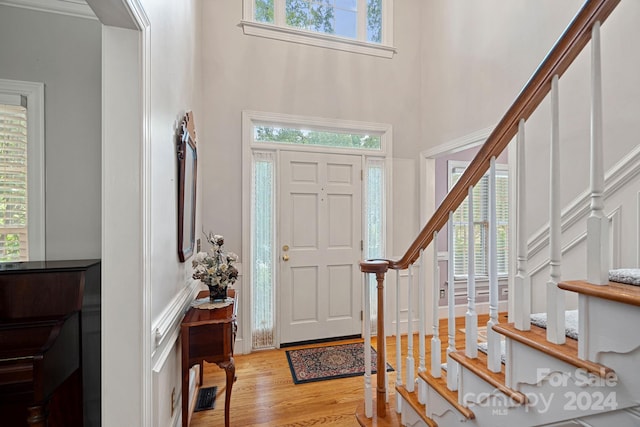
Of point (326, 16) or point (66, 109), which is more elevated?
point (326, 16)

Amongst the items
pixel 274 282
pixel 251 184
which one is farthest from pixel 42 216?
pixel 274 282

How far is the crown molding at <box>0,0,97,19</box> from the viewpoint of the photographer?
1.67m

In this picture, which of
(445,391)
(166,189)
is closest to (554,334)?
(445,391)

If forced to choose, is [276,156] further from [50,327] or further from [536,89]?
[536,89]

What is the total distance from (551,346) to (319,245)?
2514 mm

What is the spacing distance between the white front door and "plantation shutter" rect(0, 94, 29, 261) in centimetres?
199

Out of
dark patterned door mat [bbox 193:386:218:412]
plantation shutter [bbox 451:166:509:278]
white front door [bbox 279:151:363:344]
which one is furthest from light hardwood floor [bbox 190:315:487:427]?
plantation shutter [bbox 451:166:509:278]

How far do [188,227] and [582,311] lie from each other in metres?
2.13

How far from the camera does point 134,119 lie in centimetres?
115

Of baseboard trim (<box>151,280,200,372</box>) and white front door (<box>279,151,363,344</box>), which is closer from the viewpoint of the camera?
baseboard trim (<box>151,280,200,372</box>)

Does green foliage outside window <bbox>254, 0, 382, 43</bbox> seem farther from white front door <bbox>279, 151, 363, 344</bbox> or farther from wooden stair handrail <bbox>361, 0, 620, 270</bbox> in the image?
wooden stair handrail <bbox>361, 0, 620, 270</bbox>

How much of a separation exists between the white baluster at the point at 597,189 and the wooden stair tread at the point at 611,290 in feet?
0.08

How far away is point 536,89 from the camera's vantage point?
102 centimetres

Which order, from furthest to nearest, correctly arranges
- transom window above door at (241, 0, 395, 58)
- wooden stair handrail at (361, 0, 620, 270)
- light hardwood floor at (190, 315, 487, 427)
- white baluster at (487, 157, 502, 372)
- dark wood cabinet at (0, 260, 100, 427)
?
transom window above door at (241, 0, 395, 58) → light hardwood floor at (190, 315, 487, 427) → dark wood cabinet at (0, 260, 100, 427) → white baluster at (487, 157, 502, 372) → wooden stair handrail at (361, 0, 620, 270)
